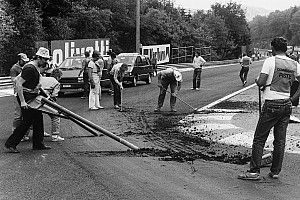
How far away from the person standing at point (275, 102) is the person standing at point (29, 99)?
3999mm

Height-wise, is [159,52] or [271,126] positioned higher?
[271,126]

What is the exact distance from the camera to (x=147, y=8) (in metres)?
54.4

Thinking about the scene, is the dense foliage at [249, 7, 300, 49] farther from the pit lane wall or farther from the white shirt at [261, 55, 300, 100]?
the white shirt at [261, 55, 300, 100]

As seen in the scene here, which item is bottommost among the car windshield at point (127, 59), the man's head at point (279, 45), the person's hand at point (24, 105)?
the car windshield at point (127, 59)

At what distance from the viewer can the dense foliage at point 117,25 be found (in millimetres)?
31672

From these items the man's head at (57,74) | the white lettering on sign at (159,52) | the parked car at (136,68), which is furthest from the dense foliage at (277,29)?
the man's head at (57,74)

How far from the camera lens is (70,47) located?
3212 centimetres

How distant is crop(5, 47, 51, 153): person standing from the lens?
31.9 feet

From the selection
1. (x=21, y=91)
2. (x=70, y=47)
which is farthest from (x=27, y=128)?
(x=70, y=47)

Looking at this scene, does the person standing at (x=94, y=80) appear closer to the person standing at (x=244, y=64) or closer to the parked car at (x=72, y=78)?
the parked car at (x=72, y=78)

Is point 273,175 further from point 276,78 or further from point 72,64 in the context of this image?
point 72,64

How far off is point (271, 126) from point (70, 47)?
82.6ft

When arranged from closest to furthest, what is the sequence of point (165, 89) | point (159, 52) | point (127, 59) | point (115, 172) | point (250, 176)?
point (250, 176)
point (115, 172)
point (165, 89)
point (127, 59)
point (159, 52)

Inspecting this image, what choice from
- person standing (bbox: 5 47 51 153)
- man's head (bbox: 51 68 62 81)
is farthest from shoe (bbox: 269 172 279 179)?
man's head (bbox: 51 68 62 81)
